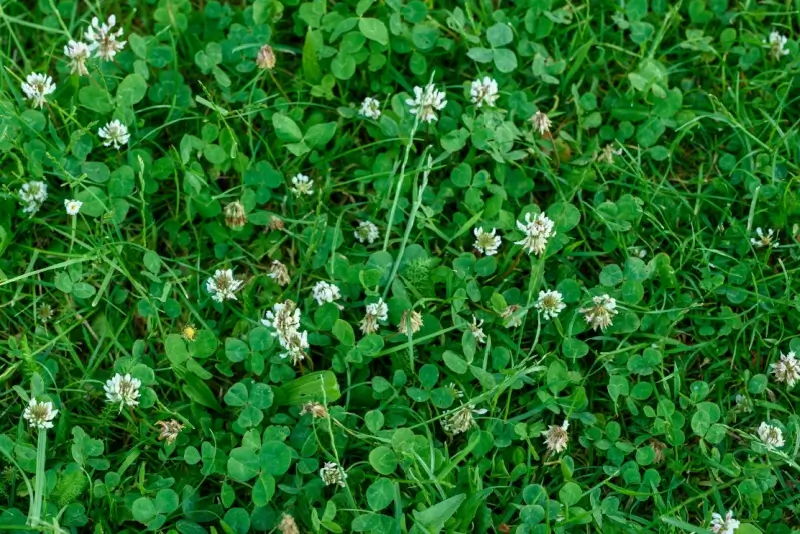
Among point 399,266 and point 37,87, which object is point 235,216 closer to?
point 399,266

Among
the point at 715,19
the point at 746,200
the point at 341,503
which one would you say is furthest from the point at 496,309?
the point at 715,19

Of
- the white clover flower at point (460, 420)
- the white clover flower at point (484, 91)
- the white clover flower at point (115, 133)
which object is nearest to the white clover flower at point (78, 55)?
the white clover flower at point (115, 133)

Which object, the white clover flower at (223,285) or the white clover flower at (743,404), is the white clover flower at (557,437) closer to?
the white clover flower at (743,404)

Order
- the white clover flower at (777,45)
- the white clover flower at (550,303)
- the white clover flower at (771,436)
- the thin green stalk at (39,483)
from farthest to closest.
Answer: the white clover flower at (777,45) → the white clover flower at (550,303) → the white clover flower at (771,436) → the thin green stalk at (39,483)

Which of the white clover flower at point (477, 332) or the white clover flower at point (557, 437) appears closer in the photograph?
the white clover flower at point (557, 437)

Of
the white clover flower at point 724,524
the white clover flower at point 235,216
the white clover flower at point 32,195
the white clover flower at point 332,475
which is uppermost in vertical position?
the white clover flower at point 32,195

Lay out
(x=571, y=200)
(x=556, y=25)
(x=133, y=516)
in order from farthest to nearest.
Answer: (x=556, y=25)
(x=571, y=200)
(x=133, y=516)

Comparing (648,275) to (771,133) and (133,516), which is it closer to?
(771,133)

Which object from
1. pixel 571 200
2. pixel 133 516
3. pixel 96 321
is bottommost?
pixel 133 516
